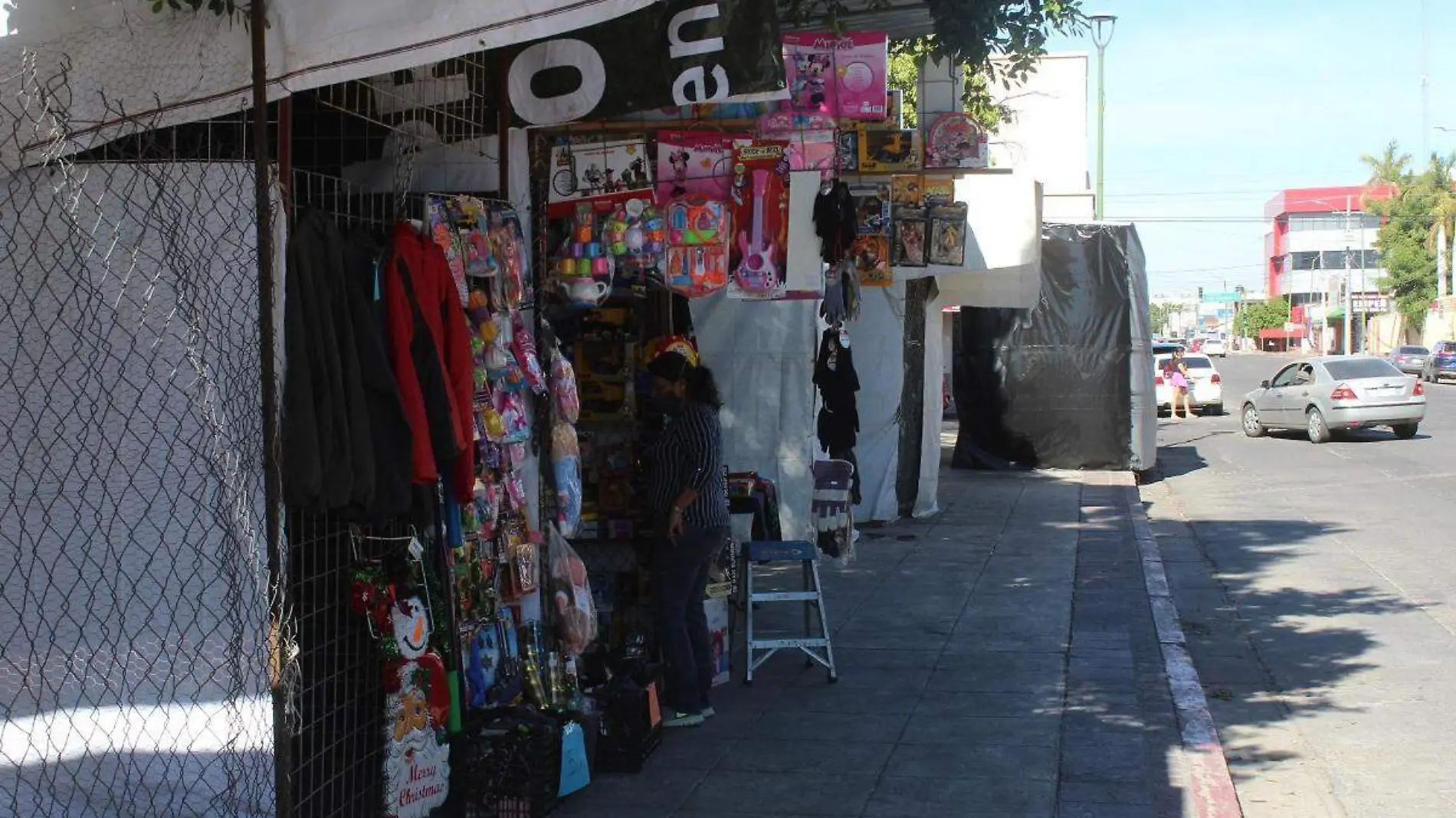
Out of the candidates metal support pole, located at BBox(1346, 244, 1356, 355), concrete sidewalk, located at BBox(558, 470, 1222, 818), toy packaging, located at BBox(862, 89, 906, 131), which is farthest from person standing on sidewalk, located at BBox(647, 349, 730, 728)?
metal support pole, located at BBox(1346, 244, 1356, 355)

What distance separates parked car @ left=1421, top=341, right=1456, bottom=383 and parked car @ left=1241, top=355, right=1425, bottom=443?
27817 millimetres

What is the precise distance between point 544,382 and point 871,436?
28.1 feet

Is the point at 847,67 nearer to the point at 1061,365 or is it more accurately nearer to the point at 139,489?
the point at 139,489

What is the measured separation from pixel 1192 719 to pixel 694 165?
3.87m

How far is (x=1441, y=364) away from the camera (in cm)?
5116

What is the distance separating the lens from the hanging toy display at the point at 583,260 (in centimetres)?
704

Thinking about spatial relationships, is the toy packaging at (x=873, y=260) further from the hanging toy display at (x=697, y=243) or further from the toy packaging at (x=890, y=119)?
the hanging toy display at (x=697, y=243)

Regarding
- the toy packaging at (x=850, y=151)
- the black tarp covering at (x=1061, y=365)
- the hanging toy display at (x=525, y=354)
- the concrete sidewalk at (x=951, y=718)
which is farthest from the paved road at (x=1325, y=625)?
the toy packaging at (x=850, y=151)

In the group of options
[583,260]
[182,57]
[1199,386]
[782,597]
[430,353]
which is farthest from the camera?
[1199,386]

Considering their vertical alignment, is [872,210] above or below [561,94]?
below

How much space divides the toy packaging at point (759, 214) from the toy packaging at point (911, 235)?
13.9 feet

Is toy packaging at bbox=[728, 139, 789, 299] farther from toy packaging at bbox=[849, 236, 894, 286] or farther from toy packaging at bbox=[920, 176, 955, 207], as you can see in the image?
toy packaging at bbox=[920, 176, 955, 207]

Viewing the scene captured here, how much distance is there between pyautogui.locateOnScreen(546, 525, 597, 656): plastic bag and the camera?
6.63 metres

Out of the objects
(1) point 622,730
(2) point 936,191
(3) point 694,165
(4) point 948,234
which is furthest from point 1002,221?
(1) point 622,730
